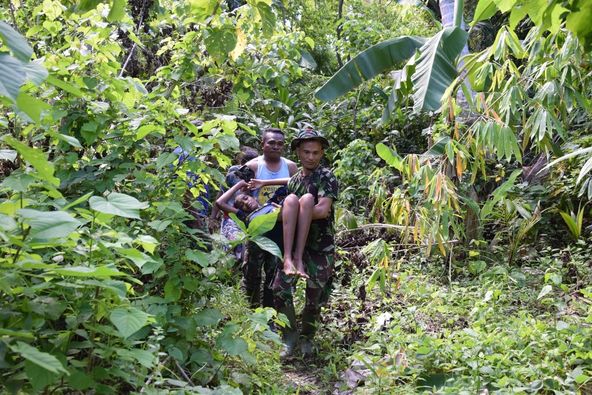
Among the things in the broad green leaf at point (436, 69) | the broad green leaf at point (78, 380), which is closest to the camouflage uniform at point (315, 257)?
the broad green leaf at point (436, 69)

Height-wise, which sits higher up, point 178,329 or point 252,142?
point 178,329

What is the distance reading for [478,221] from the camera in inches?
271

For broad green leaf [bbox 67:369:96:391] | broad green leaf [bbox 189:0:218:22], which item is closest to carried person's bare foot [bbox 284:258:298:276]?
broad green leaf [bbox 189:0:218:22]

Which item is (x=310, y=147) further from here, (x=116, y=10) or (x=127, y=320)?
(x=127, y=320)

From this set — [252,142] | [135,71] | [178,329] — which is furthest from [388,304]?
[252,142]

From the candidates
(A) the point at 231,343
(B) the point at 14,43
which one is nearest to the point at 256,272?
(A) the point at 231,343

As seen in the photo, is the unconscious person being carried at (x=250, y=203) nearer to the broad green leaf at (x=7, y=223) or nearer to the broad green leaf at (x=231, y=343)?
the broad green leaf at (x=231, y=343)

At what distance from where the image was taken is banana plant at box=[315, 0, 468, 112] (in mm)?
5547

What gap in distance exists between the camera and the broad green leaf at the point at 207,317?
3.40 m

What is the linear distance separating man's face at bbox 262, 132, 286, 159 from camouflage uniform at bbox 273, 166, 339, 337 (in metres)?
0.61

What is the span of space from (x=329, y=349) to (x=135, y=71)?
3756 mm

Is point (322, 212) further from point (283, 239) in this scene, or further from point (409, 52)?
point (409, 52)

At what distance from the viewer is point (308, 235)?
16.7 ft

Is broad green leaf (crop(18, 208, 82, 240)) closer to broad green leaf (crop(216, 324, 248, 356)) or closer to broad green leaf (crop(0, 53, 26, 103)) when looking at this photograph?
broad green leaf (crop(0, 53, 26, 103))
